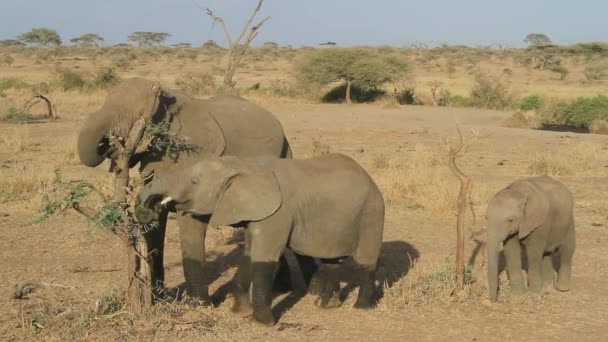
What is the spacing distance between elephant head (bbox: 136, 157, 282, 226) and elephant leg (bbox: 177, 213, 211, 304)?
0.34 metres

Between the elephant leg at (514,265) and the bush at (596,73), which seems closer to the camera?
the elephant leg at (514,265)

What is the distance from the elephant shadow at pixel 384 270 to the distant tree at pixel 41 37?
254 ft

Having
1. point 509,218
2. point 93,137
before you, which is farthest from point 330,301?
point 93,137

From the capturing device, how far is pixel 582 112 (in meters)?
25.2

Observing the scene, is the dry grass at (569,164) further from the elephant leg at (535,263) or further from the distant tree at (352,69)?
the distant tree at (352,69)

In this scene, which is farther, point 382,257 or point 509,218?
point 382,257

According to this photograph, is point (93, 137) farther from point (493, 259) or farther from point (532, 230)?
point (532, 230)

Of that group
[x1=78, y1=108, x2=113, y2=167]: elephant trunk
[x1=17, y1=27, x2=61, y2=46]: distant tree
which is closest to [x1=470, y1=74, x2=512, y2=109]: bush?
[x1=78, y1=108, x2=113, y2=167]: elephant trunk

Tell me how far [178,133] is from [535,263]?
3609mm

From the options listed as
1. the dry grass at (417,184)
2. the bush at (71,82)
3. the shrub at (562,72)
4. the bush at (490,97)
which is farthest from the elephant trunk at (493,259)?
the shrub at (562,72)

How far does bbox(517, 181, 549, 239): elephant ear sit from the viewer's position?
7199 mm

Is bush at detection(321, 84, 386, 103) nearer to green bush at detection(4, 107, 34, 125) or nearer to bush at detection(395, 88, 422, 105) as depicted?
bush at detection(395, 88, 422, 105)

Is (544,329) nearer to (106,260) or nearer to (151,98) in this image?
(151,98)

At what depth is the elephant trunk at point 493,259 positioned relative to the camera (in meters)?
7.07
